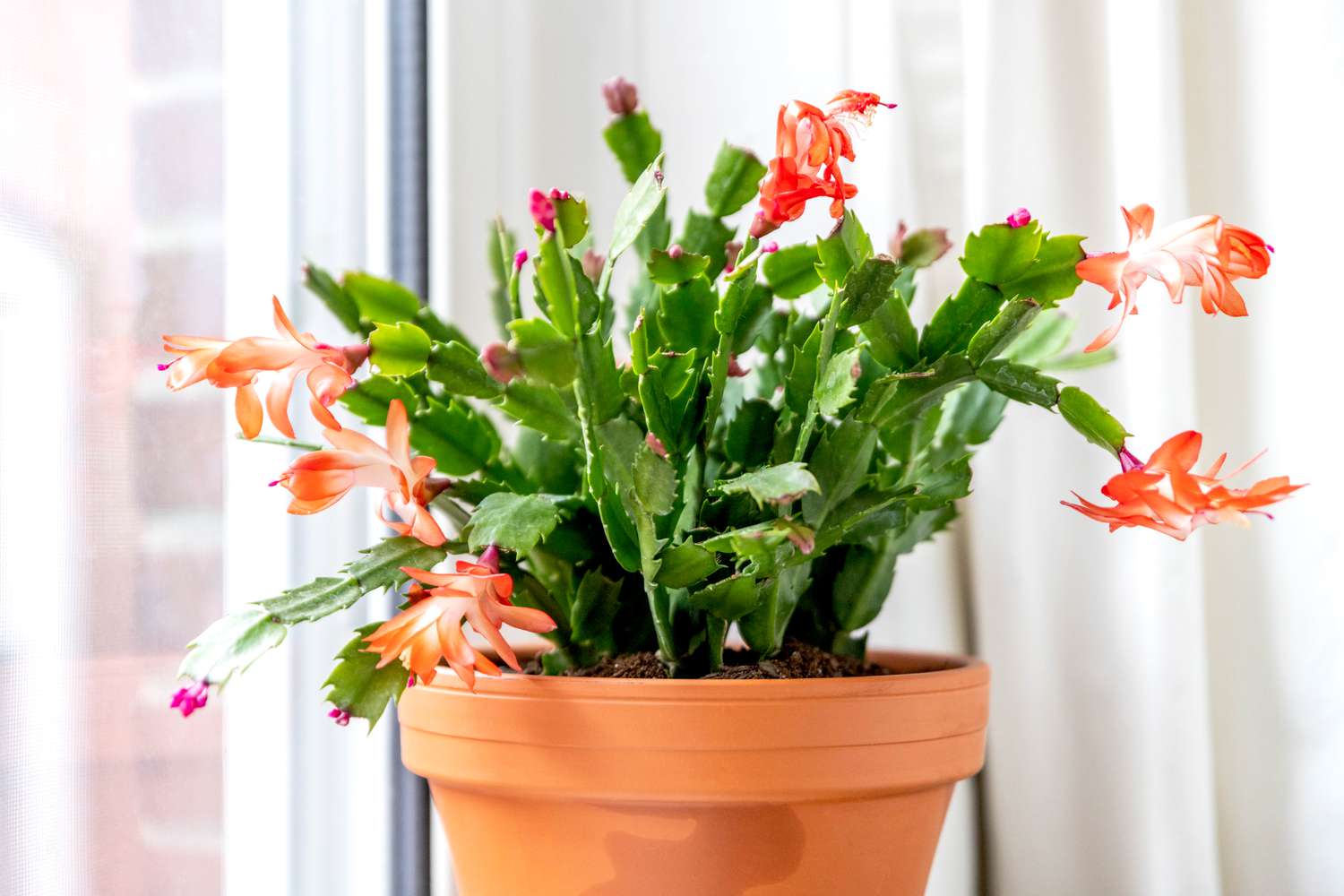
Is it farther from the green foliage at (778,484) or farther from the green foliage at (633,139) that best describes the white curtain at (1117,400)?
the green foliage at (778,484)

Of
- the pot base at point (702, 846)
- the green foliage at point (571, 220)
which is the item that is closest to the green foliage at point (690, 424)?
the green foliage at point (571, 220)

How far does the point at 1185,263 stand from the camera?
573mm

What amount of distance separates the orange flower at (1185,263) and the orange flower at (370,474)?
372 millimetres

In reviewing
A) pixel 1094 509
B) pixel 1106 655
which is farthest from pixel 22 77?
pixel 1106 655

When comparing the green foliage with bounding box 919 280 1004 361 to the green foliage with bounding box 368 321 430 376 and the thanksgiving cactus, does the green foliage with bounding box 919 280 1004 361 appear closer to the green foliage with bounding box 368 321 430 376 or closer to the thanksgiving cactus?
the thanksgiving cactus

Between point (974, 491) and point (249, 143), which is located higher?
point (249, 143)

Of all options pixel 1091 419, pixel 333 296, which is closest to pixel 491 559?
pixel 333 296

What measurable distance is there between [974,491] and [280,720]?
1.99 ft

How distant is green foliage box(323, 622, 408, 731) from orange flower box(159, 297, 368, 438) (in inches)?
4.8

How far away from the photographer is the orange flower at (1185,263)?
561 mm

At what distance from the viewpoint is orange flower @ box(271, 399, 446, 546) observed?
1.87 feet

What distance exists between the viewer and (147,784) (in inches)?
28.7

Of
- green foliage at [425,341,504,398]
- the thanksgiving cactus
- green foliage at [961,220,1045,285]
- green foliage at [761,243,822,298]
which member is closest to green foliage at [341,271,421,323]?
the thanksgiving cactus

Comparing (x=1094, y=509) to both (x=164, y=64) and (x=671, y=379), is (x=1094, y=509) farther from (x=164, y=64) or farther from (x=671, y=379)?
(x=164, y=64)
